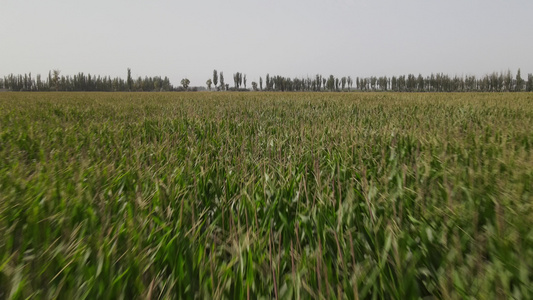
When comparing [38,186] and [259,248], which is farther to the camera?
[38,186]

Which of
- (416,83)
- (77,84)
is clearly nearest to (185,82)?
(77,84)

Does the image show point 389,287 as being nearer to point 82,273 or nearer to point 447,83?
point 82,273

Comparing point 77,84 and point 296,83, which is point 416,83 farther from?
point 77,84

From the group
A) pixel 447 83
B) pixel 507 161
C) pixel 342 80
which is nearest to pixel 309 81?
pixel 342 80

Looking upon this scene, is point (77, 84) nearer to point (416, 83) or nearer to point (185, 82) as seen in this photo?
point (185, 82)

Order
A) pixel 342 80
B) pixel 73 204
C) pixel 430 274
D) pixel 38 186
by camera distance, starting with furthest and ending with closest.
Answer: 1. pixel 342 80
2. pixel 38 186
3. pixel 73 204
4. pixel 430 274

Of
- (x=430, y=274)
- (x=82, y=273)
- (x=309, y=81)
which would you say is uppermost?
(x=309, y=81)

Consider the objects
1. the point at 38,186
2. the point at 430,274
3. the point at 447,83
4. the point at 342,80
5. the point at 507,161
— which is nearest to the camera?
the point at 430,274

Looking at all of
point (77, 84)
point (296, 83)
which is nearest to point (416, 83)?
point (296, 83)

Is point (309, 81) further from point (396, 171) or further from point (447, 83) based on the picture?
point (396, 171)

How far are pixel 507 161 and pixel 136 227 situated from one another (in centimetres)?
302

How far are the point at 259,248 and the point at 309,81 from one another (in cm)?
14397

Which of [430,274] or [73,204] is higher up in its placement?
[73,204]

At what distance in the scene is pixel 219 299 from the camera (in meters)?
1.02
